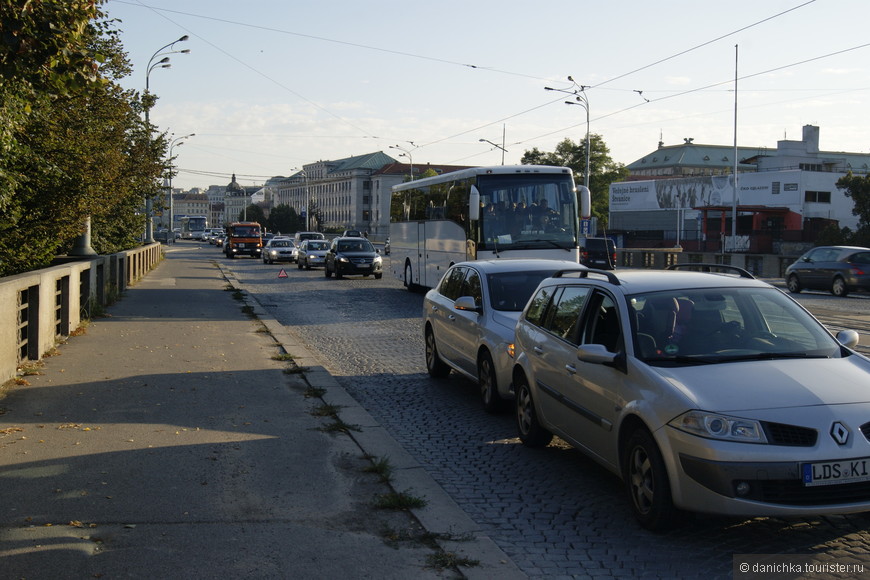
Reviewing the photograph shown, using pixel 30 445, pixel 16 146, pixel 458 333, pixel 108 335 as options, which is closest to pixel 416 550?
pixel 30 445

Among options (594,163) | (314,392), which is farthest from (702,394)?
(594,163)

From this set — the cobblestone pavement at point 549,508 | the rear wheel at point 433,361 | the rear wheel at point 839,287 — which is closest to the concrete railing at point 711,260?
the rear wheel at point 839,287

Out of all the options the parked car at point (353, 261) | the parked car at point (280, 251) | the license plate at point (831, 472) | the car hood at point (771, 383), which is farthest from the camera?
the parked car at point (280, 251)

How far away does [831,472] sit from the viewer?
15.0 feet

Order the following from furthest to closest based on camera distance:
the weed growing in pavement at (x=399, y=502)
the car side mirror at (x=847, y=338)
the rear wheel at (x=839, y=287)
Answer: the rear wheel at (x=839, y=287), the car side mirror at (x=847, y=338), the weed growing in pavement at (x=399, y=502)

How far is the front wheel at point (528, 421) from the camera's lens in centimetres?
711

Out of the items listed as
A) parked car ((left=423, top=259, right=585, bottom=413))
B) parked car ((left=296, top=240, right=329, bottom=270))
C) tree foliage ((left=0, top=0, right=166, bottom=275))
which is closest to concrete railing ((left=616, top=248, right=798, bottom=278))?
parked car ((left=296, top=240, right=329, bottom=270))

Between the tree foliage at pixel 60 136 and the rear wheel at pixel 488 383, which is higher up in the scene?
the tree foliage at pixel 60 136

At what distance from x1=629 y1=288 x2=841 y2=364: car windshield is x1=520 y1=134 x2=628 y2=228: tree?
284ft

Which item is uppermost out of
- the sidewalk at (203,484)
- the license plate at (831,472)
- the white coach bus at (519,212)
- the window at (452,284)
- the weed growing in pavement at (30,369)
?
the white coach bus at (519,212)

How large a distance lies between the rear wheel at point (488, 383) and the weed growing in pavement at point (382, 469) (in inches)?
84.0

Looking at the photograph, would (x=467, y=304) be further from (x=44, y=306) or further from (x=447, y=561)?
(x=44, y=306)

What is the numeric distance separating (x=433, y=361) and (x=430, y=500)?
5298 millimetres

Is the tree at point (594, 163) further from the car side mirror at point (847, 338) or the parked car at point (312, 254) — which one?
the car side mirror at point (847, 338)
